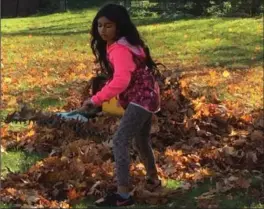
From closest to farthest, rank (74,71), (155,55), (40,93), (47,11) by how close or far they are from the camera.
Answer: (40,93)
(74,71)
(155,55)
(47,11)

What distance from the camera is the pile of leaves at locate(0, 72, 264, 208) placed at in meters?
4.69

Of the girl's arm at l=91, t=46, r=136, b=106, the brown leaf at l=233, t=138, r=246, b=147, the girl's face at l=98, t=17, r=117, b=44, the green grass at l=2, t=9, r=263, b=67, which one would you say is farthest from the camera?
the green grass at l=2, t=9, r=263, b=67

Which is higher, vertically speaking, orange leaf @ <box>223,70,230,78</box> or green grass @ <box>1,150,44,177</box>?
green grass @ <box>1,150,44,177</box>

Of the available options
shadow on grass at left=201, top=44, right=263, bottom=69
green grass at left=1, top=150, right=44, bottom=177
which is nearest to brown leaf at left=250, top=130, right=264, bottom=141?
green grass at left=1, top=150, right=44, bottom=177

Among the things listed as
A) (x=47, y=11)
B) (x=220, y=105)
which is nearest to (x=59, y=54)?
(x=220, y=105)

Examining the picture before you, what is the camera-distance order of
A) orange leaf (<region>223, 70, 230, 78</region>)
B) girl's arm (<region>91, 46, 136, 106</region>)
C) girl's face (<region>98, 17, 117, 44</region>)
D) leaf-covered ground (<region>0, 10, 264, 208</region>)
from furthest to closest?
orange leaf (<region>223, 70, 230, 78</region>) < leaf-covered ground (<region>0, 10, 264, 208</region>) < girl's face (<region>98, 17, 117, 44</region>) < girl's arm (<region>91, 46, 136, 106</region>)

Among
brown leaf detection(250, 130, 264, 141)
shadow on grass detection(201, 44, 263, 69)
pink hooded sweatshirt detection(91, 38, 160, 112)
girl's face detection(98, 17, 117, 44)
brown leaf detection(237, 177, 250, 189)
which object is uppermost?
girl's face detection(98, 17, 117, 44)

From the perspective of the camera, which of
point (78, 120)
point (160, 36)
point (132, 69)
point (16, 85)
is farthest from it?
point (160, 36)

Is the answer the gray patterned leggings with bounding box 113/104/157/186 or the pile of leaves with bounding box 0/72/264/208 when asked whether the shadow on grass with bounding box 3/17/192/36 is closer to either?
the pile of leaves with bounding box 0/72/264/208

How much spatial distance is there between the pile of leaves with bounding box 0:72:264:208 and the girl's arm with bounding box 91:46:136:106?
921mm

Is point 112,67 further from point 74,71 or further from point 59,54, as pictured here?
point 59,54

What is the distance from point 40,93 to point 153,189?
4762mm

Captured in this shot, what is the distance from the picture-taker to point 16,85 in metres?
10.0

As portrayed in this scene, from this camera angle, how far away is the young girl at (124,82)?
165 inches
